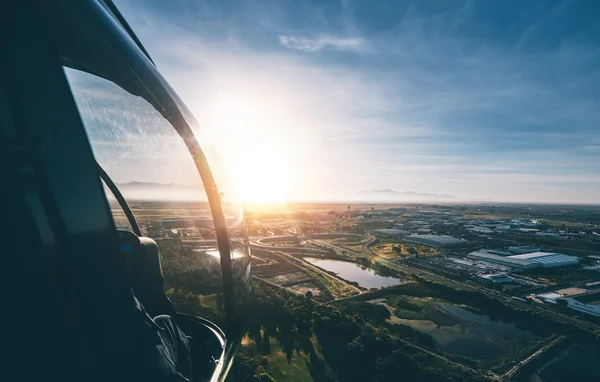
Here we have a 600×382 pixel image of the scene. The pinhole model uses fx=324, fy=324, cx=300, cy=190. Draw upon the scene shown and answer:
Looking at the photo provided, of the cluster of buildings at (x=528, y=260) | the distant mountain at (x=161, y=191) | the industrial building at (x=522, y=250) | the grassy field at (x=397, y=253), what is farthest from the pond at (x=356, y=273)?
the distant mountain at (x=161, y=191)

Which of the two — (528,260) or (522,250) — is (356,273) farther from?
(522,250)

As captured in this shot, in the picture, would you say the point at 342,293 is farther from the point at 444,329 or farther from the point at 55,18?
the point at 55,18

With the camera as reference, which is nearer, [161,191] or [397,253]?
[161,191]

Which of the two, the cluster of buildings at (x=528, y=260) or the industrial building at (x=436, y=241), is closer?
the cluster of buildings at (x=528, y=260)

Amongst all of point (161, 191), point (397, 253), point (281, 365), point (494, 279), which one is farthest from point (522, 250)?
point (161, 191)

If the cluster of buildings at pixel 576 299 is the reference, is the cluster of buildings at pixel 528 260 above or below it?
above

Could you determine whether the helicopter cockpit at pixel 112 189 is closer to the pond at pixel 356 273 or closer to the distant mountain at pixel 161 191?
the distant mountain at pixel 161 191

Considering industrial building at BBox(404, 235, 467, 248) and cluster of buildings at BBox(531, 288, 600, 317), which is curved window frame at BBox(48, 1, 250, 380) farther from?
industrial building at BBox(404, 235, 467, 248)
